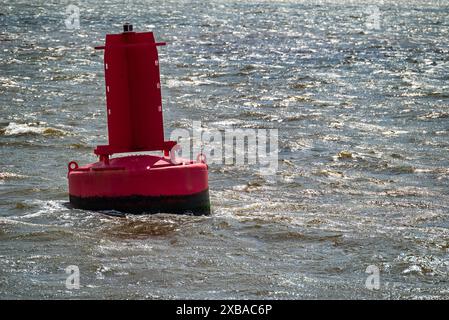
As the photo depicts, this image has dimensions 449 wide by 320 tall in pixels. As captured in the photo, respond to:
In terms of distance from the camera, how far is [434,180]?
11.2m

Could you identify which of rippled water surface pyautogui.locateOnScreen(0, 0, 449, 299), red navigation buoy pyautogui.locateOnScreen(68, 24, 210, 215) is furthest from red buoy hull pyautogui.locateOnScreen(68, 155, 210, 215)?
rippled water surface pyautogui.locateOnScreen(0, 0, 449, 299)

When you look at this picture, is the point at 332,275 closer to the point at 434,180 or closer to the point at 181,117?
the point at 434,180

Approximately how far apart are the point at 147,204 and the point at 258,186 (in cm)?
219

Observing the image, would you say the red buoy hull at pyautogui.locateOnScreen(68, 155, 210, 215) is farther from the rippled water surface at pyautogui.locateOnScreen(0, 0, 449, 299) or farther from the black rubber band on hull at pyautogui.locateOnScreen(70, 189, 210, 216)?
the rippled water surface at pyautogui.locateOnScreen(0, 0, 449, 299)

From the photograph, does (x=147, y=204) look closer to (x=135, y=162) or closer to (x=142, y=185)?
(x=142, y=185)

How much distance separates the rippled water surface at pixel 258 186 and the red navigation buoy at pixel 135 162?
16cm

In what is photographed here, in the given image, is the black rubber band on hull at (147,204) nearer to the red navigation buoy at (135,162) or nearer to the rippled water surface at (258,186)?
the red navigation buoy at (135,162)

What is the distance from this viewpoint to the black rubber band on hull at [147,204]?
8.81 metres

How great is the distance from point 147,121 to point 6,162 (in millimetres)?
3147

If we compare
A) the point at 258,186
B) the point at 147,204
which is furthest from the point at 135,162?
the point at 258,186

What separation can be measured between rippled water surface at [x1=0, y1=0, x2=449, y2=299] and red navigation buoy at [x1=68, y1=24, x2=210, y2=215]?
16cm

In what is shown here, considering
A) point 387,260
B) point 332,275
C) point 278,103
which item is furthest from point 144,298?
point 278,103

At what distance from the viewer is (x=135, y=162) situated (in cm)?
883

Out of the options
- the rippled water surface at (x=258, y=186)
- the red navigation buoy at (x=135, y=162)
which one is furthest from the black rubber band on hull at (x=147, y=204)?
the rippled water surface at (x=258, y=186)
